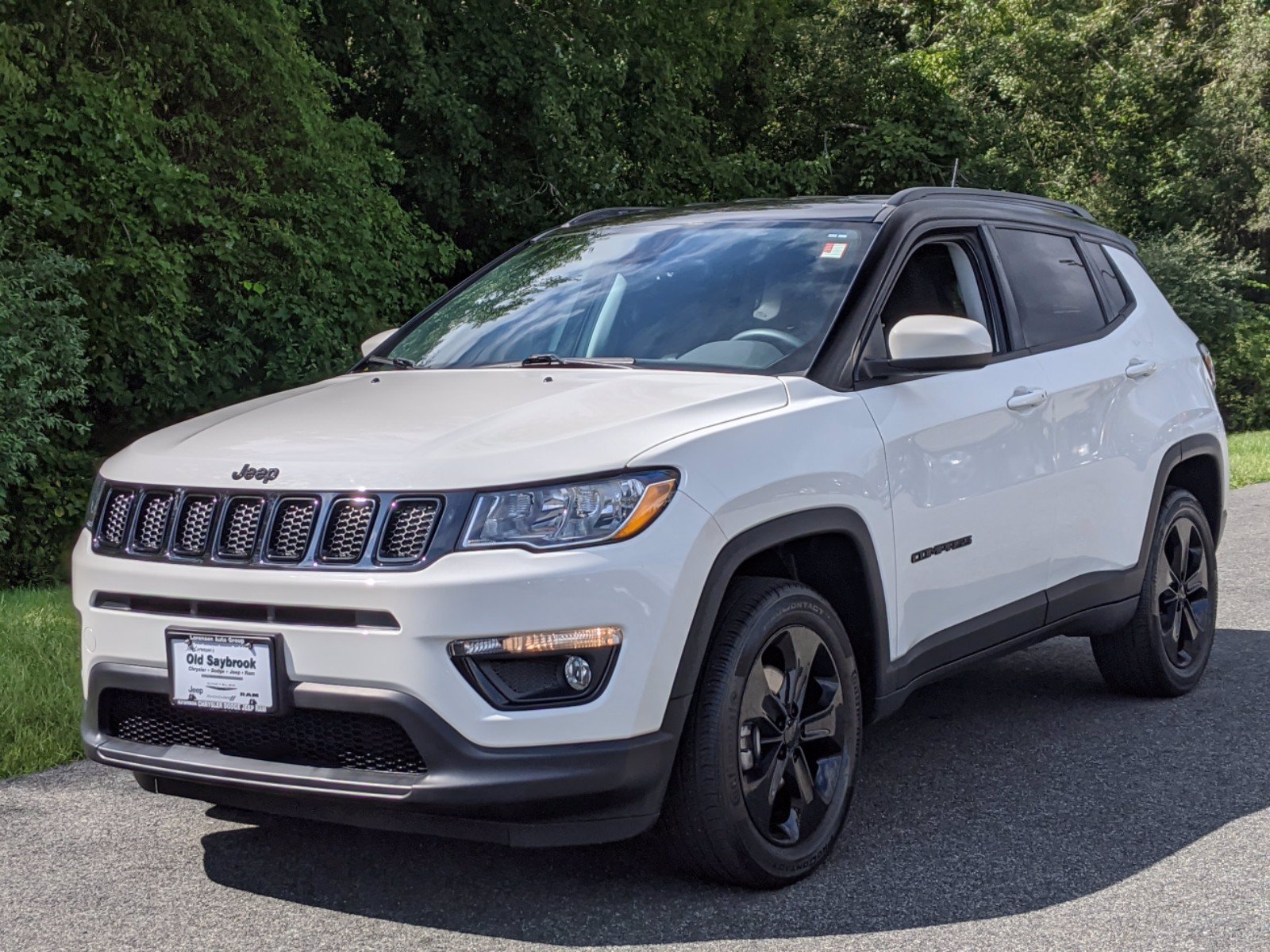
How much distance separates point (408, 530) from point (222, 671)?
58 cm

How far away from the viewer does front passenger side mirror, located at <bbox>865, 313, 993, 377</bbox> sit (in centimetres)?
446

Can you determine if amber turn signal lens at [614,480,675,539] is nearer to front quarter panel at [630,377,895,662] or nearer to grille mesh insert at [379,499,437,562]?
front quarter panel at [630,377,895,662]

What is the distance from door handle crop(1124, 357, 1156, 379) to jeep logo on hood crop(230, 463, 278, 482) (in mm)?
3404

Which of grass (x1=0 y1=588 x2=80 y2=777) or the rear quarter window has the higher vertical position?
the rear quarter window

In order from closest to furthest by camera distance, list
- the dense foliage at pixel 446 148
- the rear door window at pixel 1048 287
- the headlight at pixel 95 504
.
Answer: the headlight at pixel 95 504 < the rear door window at pixel 1048 287 < the dense foliage at pixel 446 148

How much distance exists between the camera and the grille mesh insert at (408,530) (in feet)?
11.6

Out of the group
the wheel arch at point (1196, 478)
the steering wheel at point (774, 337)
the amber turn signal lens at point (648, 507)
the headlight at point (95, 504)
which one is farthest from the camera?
the wheel arch at point (1196, 478)

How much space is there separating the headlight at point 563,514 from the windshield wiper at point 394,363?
1647 mm

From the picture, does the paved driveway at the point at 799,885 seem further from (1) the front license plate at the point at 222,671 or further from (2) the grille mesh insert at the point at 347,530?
(2) the grille mesh insert at the point at 347,530

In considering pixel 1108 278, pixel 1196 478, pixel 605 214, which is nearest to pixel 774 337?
pixel 605 214

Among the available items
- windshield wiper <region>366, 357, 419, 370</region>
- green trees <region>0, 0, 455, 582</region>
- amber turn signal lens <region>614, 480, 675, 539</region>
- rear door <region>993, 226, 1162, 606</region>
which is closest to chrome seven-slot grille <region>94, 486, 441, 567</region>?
amber turn signal lens <region>614, 480, 675, 539</region>

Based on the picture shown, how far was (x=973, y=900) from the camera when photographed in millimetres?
3941

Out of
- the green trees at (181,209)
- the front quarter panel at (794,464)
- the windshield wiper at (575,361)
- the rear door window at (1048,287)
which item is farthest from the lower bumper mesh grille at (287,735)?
the green trees at (181,209)

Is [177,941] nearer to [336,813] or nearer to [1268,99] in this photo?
[336,813]
